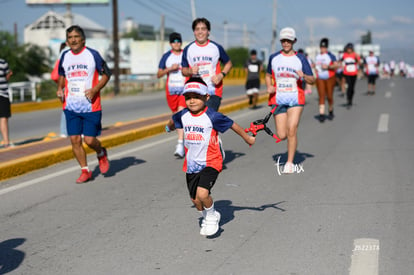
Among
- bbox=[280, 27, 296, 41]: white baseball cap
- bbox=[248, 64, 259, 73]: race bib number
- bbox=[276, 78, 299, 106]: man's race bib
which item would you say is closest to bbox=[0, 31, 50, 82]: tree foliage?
bbox=[248, 64, 259, 73]: race bib number

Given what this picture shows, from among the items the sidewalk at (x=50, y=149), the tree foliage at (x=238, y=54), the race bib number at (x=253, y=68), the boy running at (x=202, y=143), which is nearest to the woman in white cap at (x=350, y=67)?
the race bib number at (x=253, y=68)

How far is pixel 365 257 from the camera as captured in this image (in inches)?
164

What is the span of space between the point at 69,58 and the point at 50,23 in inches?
4681

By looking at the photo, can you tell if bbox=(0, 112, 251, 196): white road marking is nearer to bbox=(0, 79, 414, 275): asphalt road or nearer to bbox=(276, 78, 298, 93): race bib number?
bbox=(0, 79, 414, 275): asphalt road

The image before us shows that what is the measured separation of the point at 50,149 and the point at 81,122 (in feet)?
6.74

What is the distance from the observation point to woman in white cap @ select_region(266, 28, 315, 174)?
25.6 ft

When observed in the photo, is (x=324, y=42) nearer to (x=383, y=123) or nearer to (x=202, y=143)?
(x=383, y=123)

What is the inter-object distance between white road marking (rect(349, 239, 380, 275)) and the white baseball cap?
3688 mm

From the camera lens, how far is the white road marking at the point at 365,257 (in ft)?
12.8

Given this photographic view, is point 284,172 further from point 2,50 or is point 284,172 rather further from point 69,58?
point 2,50

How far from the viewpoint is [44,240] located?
488 centimetres

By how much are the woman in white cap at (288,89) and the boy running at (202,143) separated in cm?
294

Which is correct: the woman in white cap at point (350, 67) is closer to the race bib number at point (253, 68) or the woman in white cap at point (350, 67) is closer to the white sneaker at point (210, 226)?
the race bib number at point (253, 68)

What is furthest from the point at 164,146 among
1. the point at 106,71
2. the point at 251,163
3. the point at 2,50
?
the point at 2,50
